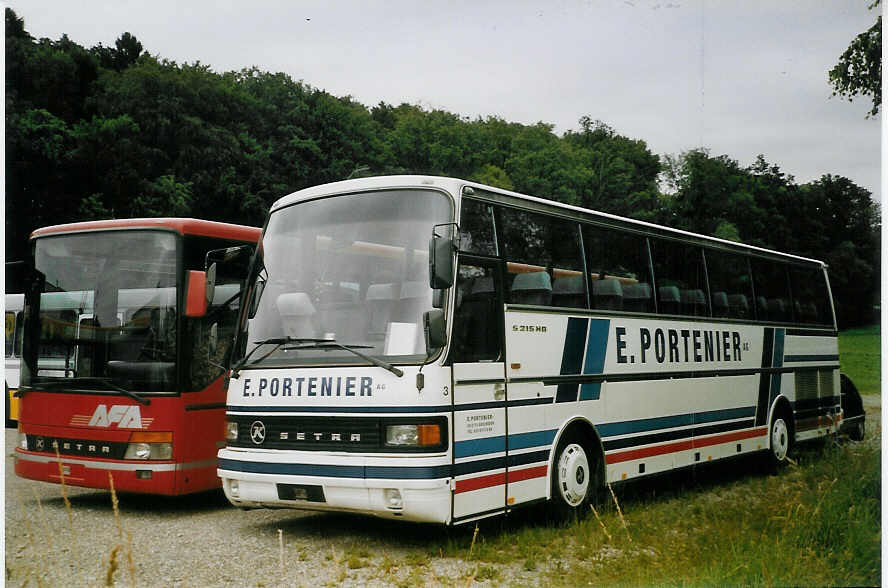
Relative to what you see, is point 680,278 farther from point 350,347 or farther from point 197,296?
point 197,296

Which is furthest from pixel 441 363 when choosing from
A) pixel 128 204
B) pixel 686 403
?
pixel 128 204

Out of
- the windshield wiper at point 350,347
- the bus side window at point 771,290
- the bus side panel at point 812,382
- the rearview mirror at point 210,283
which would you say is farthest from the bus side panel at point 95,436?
the bus side panel at point 812,382

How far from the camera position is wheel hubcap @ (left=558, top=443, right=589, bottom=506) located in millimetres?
9133

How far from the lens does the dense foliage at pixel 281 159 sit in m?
18.5

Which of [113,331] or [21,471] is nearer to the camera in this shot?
[113,331]

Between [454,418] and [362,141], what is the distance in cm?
3922

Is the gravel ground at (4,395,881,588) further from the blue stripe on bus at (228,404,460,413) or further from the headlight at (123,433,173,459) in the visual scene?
the blue stripe on bus at (228,404,460,413)

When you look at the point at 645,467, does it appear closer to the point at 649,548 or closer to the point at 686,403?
the point at 686,403

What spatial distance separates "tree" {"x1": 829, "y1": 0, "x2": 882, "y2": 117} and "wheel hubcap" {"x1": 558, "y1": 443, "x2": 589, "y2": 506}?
4148mm

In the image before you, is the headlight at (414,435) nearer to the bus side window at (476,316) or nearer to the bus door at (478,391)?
the bus door at (478,391)

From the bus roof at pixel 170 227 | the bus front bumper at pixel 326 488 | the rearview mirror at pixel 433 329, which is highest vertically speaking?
the bus roof at pixel 170 227

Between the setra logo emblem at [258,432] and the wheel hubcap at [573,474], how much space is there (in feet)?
8.91

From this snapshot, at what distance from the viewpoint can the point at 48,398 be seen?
1037cm

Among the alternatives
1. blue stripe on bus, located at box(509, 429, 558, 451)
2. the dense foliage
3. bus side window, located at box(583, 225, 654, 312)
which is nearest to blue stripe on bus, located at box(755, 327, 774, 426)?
the dense foliage
